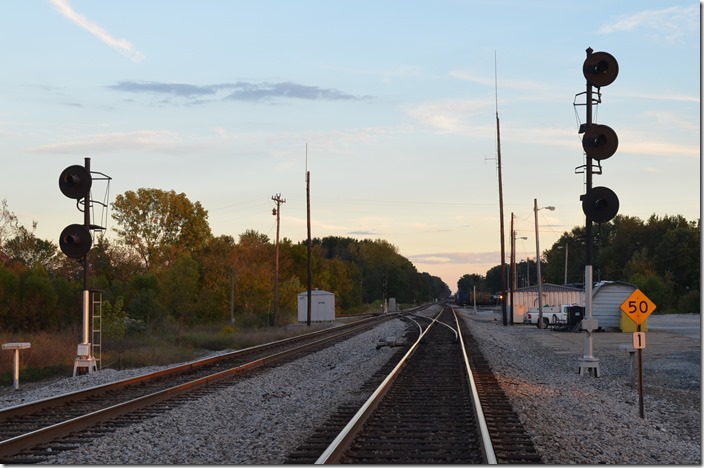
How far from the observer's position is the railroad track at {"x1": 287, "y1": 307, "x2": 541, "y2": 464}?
9766mm

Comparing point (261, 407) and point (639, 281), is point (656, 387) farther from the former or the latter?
point (639, 281)

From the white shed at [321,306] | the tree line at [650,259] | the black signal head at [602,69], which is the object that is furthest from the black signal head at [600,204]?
the tree line at [650,259]

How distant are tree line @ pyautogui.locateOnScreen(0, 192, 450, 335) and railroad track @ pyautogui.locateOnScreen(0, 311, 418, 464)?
18.6m

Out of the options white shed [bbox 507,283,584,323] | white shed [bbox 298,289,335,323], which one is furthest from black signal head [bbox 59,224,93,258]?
white shed [bbox 507,283,584,323]

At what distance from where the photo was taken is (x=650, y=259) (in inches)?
4911

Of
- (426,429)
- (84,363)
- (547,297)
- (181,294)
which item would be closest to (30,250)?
(181,294)

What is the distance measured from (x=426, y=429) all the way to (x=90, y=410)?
6.02 m

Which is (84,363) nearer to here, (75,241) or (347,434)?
(75,241)

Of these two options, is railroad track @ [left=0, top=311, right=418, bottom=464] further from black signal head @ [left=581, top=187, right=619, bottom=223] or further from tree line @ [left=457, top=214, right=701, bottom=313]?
tree line @ [left=457, top=214, right=701, bottom=313]

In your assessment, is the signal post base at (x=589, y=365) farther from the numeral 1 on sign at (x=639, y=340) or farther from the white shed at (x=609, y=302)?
the white shed at (x=609, y=302)

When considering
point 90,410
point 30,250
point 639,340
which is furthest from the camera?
point 30,250

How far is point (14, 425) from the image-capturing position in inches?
494

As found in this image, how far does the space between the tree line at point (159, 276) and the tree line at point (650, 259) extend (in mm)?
35398

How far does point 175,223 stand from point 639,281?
50.8m
